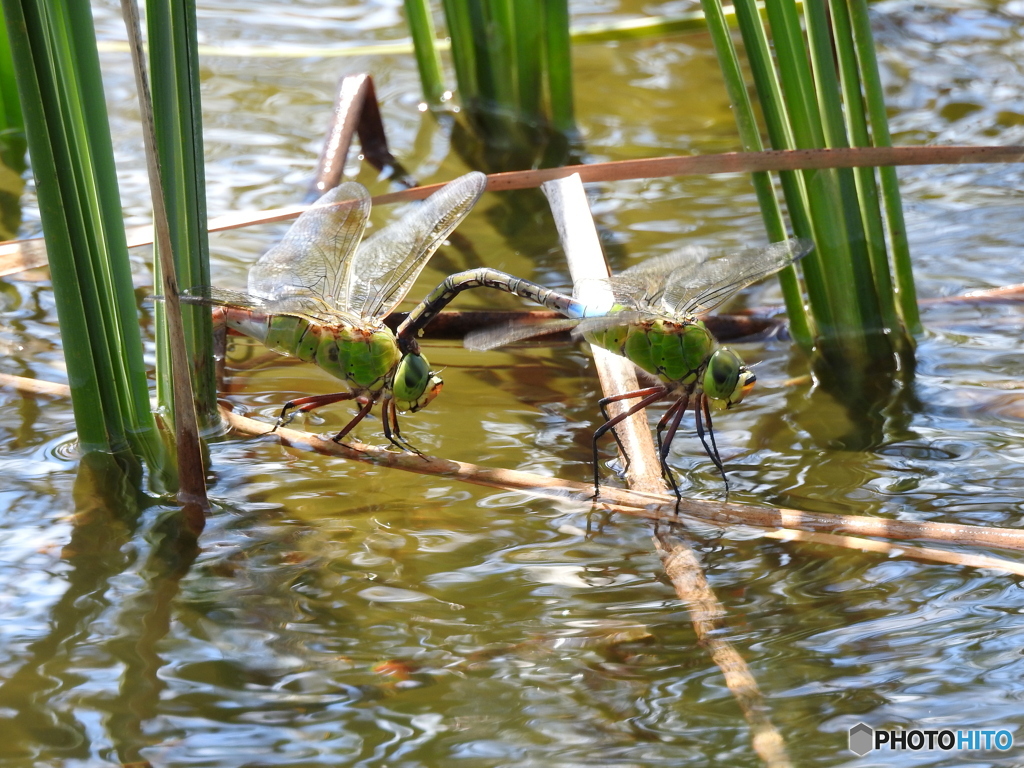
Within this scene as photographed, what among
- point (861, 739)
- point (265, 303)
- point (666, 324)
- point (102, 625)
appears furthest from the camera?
point (666, 324)

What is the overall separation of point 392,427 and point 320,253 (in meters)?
0.62

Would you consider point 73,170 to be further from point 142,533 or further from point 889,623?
point 889,623

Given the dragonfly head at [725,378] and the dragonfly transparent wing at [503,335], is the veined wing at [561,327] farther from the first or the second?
the dragonfly head at [725,378]

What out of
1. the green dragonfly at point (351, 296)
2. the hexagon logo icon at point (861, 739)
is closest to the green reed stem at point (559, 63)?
the green dragonfly at point (351, 296)

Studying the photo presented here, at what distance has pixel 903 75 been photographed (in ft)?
17.5

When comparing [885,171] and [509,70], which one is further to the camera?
[509,70]

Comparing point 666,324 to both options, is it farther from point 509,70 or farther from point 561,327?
point 509,70

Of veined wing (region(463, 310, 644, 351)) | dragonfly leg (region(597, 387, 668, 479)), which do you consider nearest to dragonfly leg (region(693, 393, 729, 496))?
dragonfly leg (region(597, 387, 668, 479))

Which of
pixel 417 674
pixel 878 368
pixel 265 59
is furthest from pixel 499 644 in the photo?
pixel 265 59

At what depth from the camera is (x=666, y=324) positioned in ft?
9.92

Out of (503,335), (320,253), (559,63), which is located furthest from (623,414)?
(559,63)

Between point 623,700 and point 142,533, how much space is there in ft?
4.12

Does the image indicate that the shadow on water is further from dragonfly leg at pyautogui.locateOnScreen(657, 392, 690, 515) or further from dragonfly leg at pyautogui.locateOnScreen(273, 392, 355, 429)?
dragonfly leg at pyautogui.locateOnScreen(657, 392, 690, 515)

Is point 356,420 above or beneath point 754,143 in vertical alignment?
beneath
